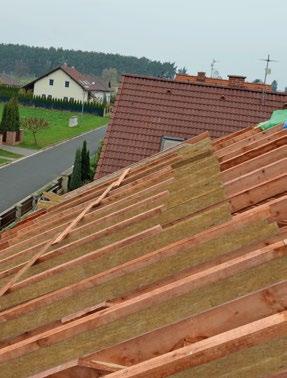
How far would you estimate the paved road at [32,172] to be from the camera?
23833mm

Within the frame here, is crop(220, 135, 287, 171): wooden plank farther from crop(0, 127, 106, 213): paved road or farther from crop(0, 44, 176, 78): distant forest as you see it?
crop(0, 44, 176, 78): distant forest

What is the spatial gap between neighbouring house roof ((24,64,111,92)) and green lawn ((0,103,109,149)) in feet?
23.5

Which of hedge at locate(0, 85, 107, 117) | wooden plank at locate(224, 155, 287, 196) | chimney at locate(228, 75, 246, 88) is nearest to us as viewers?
wooden plank at locate(224, 155, 287, 196)

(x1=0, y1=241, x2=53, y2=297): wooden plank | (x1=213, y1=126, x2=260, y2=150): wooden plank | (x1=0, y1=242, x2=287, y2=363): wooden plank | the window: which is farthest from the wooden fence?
(x1=0, y1=242, x2=287, y2=363): wooden plank

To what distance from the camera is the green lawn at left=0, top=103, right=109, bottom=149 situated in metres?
41.1

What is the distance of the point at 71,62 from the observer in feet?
526

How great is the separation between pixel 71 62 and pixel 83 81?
90878mm

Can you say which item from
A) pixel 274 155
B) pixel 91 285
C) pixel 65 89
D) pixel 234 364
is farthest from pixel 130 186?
pixel 65 89

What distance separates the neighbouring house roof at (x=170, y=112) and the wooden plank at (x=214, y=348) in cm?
1109

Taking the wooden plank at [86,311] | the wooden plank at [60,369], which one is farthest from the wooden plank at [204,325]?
the wooden plank at [86,311]

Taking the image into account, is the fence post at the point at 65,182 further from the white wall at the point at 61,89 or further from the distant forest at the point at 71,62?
the distant forest at the point at 71,62

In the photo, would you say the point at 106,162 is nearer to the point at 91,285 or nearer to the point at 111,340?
the point at 91,285

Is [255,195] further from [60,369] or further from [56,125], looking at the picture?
[56,125]

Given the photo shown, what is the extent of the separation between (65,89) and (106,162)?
2221 inches
